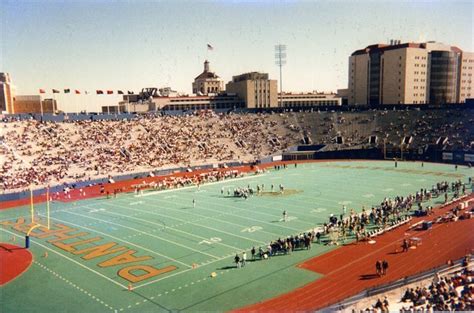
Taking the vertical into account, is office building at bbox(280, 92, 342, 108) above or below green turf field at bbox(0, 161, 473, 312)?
above

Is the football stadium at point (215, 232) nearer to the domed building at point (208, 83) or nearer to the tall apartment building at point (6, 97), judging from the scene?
the tall apartment building at point (6, 97)

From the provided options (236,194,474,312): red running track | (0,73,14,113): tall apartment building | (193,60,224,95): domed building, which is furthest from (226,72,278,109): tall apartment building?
(236,194,474,312): red running track

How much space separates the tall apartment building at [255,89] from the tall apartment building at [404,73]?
28.1m

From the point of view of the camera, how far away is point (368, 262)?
25.0m

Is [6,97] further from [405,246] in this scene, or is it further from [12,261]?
[405,246]

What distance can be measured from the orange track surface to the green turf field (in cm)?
62

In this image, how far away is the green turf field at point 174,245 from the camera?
20719 millimetres

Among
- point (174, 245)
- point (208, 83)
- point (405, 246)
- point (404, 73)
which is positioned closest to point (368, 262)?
point (405, 246)

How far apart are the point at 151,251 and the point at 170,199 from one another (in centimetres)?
1651

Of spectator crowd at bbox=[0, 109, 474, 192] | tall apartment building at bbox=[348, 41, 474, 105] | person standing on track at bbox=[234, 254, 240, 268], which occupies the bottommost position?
person standing on track at bbox=[234, 254, 240, 268]

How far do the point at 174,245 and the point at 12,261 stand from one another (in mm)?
9908

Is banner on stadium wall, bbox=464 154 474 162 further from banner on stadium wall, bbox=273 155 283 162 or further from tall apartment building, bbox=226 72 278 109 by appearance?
tall apartment building, bbox=226 72 278 109

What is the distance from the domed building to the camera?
16738cm

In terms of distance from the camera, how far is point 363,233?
98.4 ft
